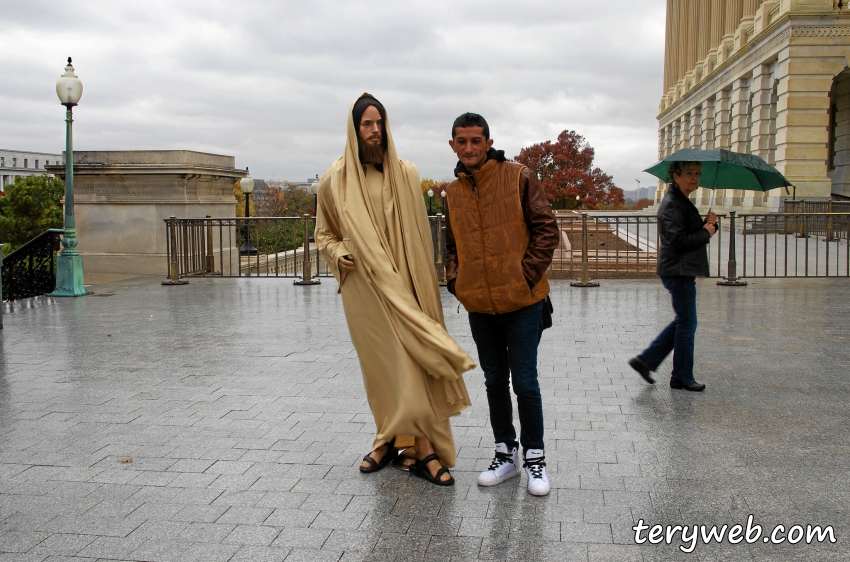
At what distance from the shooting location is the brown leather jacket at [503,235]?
162 inches

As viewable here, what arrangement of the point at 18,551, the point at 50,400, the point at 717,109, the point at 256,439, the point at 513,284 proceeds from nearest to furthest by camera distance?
1. the point at 18,551
2. the point at 513,284
3. the point at 256,439
4. the point at 50,400
5. the point at 717,109

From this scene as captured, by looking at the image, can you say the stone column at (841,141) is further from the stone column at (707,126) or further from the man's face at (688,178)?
the man's face at (688,178)

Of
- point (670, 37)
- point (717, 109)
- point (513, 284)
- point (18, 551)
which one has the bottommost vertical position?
point (18, 551)

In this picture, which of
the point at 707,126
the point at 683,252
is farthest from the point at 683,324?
the point at 707,126

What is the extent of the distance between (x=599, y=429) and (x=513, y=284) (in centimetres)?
176

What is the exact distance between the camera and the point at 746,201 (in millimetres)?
32188

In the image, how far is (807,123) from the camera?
28594 mm

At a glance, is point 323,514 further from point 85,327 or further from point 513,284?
point 85,327

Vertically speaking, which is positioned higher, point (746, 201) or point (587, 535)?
point (746, 201)

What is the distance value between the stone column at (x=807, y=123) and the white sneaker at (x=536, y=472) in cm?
2750

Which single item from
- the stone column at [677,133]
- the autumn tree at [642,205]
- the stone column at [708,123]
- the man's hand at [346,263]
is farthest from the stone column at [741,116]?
the man's hand at [346,263]

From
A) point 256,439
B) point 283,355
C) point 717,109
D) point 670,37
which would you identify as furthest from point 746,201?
point 670,37

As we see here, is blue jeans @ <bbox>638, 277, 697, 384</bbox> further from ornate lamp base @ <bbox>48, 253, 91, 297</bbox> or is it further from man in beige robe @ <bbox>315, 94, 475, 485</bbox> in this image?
ornate lamp base @ <bbox>48, 253, 91, 297</bbox>

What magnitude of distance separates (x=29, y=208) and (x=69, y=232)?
60.7 metres
